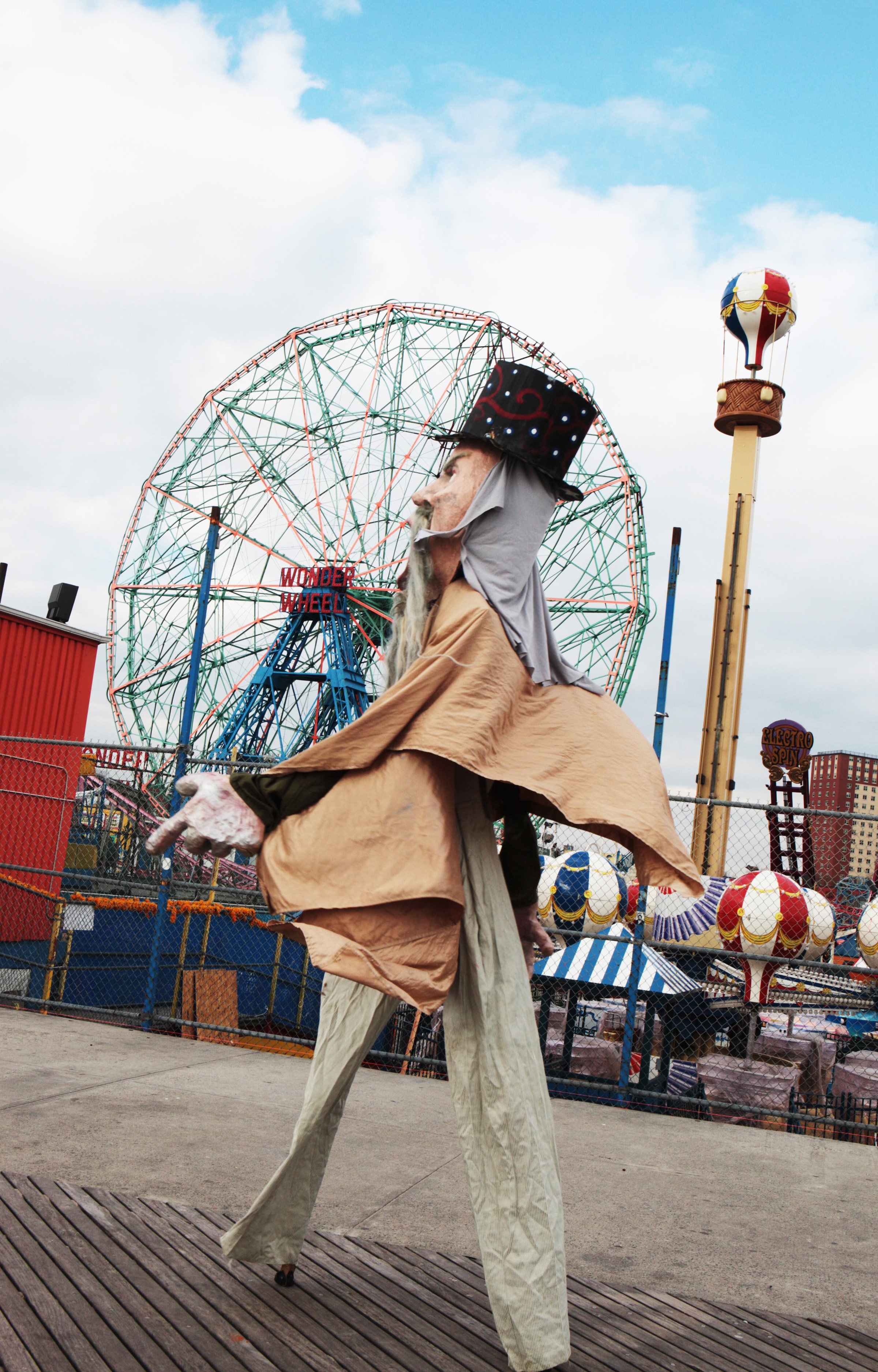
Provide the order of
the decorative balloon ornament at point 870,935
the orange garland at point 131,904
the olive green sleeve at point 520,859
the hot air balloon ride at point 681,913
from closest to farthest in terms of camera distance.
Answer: the olive green sleeve at point 520,859
the orange garland at point 131,904
the decorative balloon ornament at point 870,935
the hot air balloon ride at point 681,913

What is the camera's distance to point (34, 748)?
32.1ft

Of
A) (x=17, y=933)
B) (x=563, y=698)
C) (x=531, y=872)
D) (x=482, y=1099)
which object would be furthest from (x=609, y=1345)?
(x=17, y=933)

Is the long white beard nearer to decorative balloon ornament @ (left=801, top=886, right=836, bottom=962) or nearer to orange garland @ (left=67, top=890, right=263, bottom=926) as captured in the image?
orange garland @ (left=67, top=890, right=263, bottom=926)

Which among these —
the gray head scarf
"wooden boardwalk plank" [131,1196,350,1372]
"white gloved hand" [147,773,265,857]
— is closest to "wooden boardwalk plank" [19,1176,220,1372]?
"wooden boardwalk plank" [131,1196,350,1372]

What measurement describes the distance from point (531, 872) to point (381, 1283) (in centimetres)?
98

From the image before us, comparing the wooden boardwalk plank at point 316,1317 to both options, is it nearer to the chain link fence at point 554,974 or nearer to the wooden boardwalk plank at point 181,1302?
the wooden boardwalk plank at point 181,1302

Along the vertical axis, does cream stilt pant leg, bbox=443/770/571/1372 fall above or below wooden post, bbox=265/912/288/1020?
above

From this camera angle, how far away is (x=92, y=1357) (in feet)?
5.84

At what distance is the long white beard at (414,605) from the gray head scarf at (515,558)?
5 centimetres

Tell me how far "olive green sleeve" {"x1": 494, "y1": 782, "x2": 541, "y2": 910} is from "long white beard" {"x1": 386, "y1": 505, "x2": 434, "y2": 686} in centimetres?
38

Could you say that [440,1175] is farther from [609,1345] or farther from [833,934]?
[833,934]

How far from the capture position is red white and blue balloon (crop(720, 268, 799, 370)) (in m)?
19.2

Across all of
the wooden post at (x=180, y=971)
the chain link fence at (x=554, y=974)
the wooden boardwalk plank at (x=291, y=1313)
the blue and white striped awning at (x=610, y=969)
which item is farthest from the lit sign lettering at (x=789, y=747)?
the wooden boardwalk plank at (x=291, y=1313)

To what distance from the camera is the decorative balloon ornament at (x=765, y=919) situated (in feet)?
25.8
